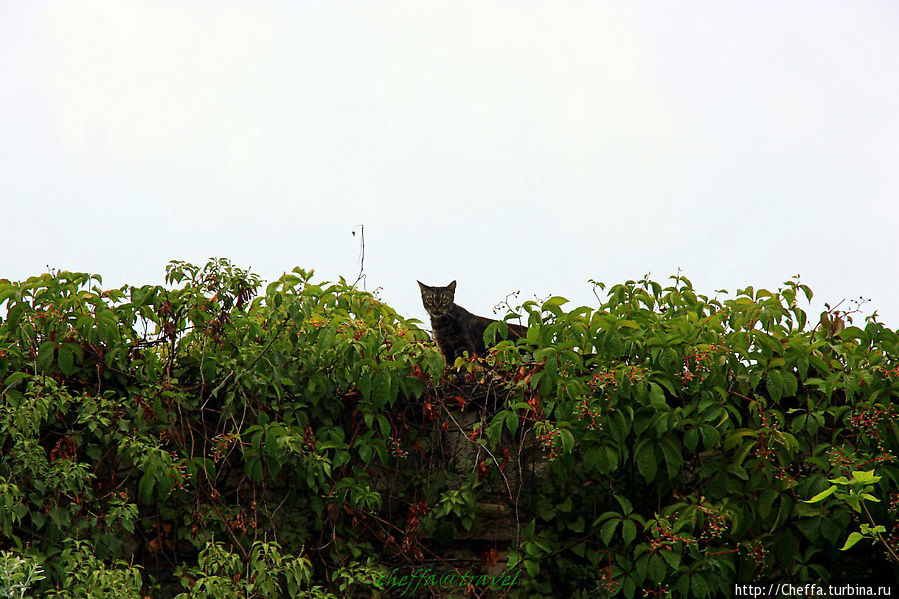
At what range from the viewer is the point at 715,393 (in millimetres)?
4355

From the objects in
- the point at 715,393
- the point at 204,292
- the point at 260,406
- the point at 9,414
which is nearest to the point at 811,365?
the point at 715,393

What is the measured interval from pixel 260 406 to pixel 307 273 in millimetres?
724

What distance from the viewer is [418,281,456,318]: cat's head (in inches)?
234

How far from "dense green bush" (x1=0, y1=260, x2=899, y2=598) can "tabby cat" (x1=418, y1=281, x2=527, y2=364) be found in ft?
3.90

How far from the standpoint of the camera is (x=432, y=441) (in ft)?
15.3

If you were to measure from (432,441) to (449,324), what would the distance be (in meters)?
1.42

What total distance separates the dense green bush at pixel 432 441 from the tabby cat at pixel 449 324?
1190mm

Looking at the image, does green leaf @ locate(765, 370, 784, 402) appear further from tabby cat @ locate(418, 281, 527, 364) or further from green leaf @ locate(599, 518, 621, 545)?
tabby cat @ locate(418, 281, 527, 364)

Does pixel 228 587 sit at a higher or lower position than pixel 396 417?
lower

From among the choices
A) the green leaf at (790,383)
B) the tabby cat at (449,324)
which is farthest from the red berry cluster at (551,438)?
the tabby cat at (449,324)

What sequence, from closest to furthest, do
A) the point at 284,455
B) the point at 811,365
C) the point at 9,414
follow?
the point at 9,414, the point at 284,455, the point at 811,365

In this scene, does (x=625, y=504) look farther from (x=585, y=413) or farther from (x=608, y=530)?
(x=585, y=413)

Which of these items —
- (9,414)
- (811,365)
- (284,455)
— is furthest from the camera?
(811,365)

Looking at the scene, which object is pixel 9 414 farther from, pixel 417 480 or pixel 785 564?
pixel 785 564
